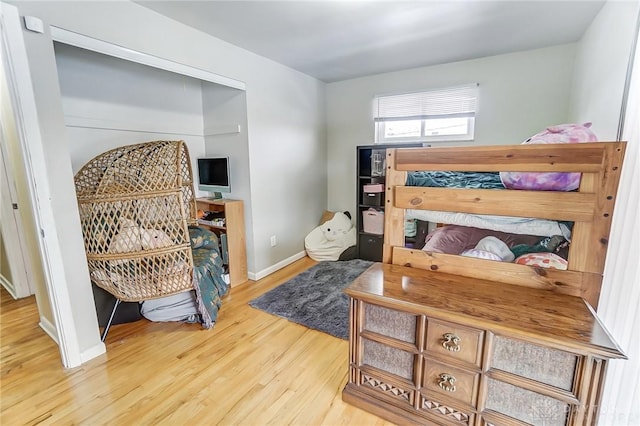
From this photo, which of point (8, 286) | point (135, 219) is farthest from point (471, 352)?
point (8, 286)

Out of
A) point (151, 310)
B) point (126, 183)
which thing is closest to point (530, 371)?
point (126, 183)

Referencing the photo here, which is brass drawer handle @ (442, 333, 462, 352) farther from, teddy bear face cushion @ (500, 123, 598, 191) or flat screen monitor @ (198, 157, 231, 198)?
flat screen monitor @ (198, 157, 231, 198)

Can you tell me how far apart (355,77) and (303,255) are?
96.2 inches

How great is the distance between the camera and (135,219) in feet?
5.99

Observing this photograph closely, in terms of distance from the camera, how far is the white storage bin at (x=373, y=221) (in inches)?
137

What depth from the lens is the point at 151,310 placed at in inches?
88.8

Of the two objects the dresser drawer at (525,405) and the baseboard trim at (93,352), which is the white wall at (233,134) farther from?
the dresser drawer at (525,405)

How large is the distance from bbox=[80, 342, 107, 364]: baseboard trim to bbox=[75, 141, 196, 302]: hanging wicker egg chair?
352 mm

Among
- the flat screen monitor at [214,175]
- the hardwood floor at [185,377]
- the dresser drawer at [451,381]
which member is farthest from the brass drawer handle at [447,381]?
the flat screen monitor at [214,175]

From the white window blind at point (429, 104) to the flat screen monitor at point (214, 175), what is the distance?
2.04 meters

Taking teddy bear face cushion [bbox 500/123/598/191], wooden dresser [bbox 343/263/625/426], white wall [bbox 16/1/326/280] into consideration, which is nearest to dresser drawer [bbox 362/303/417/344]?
wooden dresser [bbox 343/263/625/426]

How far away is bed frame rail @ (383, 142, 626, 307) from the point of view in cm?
116

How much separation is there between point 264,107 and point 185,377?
2.50 meters

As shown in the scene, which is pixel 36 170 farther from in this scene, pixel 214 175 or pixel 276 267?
pixel 276 267
